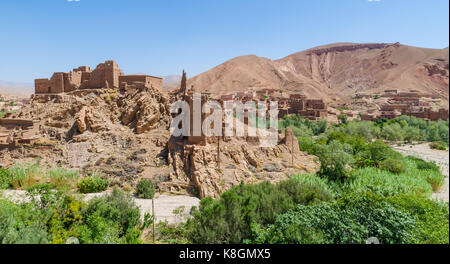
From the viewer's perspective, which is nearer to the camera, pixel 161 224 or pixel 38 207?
pixel 38 207

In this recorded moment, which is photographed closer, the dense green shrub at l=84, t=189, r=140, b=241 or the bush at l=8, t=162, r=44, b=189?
the dense green shrub at l=84, t=189, r=140, b=241

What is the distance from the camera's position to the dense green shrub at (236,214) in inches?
253

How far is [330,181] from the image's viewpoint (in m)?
13.6

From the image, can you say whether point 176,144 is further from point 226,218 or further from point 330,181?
point 330,181

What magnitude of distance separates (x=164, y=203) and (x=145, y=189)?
135 cm

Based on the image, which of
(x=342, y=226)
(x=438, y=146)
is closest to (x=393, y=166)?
(x=342, y=226)

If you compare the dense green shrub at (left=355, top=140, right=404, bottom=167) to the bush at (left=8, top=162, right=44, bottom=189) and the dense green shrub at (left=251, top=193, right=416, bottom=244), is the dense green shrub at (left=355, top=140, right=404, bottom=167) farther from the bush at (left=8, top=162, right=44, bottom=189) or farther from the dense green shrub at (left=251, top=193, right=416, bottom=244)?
the bush at (left=8, top=162, right=44, bottom=189)

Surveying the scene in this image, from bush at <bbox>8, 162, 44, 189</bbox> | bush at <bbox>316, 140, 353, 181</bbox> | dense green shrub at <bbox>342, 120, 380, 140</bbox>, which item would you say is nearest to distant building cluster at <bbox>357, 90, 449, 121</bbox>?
dense green shrub at <bbox>342, 120, 380, 140</bbox>

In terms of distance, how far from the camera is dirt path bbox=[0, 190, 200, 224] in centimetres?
908

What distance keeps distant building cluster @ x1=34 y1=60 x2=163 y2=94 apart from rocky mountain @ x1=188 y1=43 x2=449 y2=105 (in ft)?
173

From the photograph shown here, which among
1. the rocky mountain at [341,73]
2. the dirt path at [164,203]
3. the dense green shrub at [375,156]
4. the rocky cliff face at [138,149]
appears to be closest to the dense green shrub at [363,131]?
the dense green shrub at [375,156]
